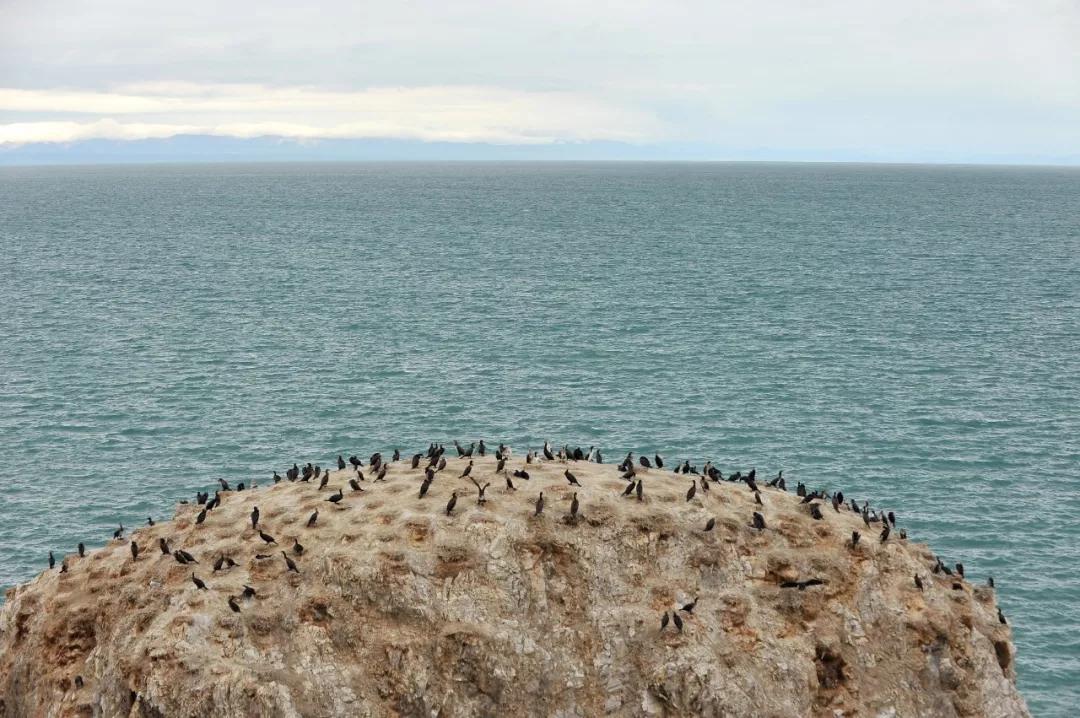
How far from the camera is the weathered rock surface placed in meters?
35.4

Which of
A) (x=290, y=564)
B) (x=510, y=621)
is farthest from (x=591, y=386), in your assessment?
(x=290, y=564)

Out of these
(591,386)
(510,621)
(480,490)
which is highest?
(480,490)

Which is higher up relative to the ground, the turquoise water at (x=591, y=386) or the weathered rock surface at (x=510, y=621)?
the weathered rock surface at (x=510, y=621)

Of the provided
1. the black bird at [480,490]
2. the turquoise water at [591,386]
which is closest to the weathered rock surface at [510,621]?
the black bird at [480,490]

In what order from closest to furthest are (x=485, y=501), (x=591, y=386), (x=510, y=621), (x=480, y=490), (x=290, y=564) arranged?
(x=510, y=621), (x=290, y=564), (x=485, y=501), (x=480, y=490), (x=591, y=386)

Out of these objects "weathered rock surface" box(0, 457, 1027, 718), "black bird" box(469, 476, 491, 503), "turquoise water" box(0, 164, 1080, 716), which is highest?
"black bird" box(469, 476, 491, 503)

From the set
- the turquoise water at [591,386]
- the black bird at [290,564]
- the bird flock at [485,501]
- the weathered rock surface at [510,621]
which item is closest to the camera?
the weathered rock surface at [510,621]

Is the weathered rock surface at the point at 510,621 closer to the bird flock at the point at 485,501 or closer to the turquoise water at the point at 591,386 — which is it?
the bird flock at the point at 485,501

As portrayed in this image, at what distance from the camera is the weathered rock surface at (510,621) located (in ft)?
116

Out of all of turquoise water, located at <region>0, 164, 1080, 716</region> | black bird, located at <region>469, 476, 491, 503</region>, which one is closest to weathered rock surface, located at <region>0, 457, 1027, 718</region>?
black bird, located at <region>469, 476, 491, 503</region>

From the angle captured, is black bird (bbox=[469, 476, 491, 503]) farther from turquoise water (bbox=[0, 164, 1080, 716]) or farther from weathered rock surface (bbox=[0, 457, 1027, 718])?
turquoise water (bbox=[0, 164, 1080, 716])

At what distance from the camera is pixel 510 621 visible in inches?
1467

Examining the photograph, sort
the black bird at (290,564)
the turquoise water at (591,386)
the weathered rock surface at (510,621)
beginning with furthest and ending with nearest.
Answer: the turquoise water at (591,386), the black bird at (290,564), the weathered rock surface at (510,621)

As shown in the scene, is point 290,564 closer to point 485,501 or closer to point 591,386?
point 485,501
